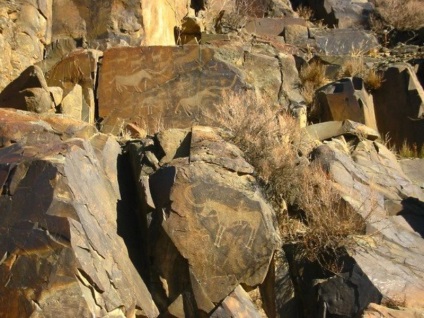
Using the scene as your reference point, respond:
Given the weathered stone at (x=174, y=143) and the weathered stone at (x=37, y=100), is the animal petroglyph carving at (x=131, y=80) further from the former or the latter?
the weathered stone at (x=174, y=143)

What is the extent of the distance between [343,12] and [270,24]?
2470 millimetres

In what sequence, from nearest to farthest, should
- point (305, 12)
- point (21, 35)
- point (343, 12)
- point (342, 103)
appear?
point (21, 35) < point (342, 103) < point (343, 12) < point (305, 12)

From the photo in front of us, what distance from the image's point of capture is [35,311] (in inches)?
173

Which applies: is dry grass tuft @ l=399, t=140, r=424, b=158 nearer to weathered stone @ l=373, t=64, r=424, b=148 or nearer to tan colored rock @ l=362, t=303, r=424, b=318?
weathered stone @ l=373, t=64, r=424, b=148

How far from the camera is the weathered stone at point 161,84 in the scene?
8.52m

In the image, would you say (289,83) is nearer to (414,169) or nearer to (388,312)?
(414,169)

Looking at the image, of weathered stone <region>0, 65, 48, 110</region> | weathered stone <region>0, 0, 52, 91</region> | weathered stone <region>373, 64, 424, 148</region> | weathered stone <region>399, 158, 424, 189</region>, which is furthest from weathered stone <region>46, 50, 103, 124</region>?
weathered stone <region>373, 64, 424, 148</region>

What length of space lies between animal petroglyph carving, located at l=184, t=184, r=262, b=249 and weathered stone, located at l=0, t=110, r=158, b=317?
705mm

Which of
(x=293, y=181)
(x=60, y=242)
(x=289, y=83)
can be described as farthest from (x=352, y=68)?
(x=60, y=242)

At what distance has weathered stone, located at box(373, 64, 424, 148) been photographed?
11.0 meters

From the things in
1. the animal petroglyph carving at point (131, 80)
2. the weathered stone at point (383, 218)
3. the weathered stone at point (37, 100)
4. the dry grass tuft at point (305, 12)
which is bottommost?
the weathered stone at point (383, 218)

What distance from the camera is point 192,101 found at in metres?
8.56

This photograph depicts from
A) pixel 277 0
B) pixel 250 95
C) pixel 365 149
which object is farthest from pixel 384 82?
pixel 277 0

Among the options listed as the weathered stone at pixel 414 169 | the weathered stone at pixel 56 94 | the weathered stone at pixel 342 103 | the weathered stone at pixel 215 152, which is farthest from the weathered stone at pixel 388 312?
the weathered stone at pixel 342 103
